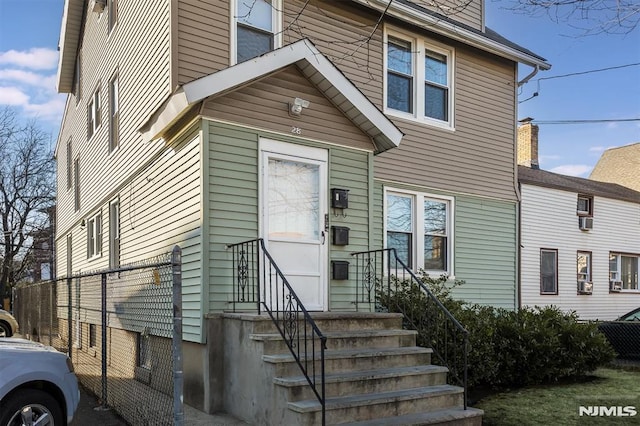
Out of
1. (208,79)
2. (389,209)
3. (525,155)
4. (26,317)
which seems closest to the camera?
(208,79)

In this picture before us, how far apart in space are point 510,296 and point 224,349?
297 inches

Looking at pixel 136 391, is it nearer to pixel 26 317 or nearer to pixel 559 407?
pixel 559 407

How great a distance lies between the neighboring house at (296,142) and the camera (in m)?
Answer: 6.90

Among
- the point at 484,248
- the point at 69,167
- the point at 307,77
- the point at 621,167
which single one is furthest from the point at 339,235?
the point at 621,167

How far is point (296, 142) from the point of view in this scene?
7.53m

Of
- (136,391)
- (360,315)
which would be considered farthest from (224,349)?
(360,315)

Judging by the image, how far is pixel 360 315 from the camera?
6.93 meters

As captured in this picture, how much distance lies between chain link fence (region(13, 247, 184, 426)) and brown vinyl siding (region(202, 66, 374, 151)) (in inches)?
83.1

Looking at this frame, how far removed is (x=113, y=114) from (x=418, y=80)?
242 inches

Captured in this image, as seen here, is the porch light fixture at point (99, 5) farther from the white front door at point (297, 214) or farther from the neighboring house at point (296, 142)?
the white front door at point (297, 214)

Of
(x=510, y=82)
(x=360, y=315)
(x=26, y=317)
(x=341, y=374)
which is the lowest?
(x=26, y=317)

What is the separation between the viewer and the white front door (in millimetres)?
7297

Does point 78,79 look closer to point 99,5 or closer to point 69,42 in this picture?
point 69,42

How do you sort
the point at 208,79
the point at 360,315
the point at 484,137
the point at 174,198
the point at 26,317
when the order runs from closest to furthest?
Answer: the point at 208,79, the point at 360,315, the point at 174,198, the point at 484,137, the point at 26,317
